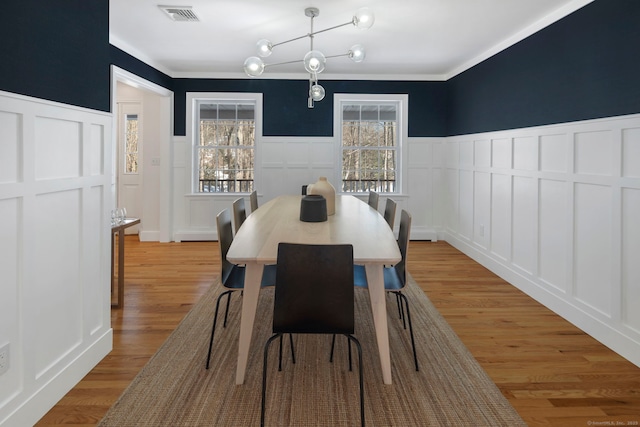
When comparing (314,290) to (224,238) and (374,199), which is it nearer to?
(224,238)

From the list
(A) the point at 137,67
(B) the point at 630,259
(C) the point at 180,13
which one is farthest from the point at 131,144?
(B) the point at 630,259

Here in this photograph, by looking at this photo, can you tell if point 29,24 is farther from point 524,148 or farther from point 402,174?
point 402,174

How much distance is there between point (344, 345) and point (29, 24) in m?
2.42

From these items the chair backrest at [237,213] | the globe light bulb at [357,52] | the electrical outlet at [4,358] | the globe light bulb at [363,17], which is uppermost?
the globe light bulb at [363,17]

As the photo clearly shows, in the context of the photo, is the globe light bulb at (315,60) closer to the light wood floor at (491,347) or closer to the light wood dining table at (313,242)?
the light wood dining table at (313,242)

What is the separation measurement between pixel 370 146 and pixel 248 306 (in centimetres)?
483

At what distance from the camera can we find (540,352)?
2684 mm

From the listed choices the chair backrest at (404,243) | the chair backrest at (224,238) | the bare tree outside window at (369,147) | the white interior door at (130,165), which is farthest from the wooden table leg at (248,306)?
the white interior door at (130,165)

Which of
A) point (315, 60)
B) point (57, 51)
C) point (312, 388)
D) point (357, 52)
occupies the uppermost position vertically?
point (357, 52)

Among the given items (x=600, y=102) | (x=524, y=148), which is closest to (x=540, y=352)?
(x=600, y=102)

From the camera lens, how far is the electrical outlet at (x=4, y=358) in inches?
66.3

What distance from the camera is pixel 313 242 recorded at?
2.18 meters

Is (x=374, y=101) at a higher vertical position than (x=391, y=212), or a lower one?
higher

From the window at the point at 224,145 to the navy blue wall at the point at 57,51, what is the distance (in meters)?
3.96
